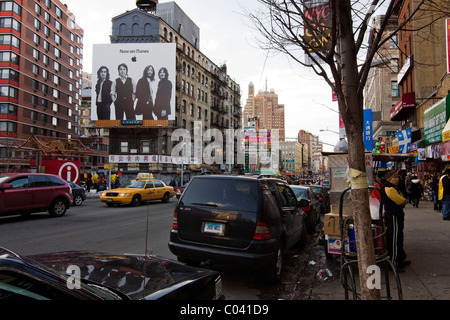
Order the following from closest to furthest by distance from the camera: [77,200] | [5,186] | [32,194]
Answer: [5,186] → [32,194] → [77,200]

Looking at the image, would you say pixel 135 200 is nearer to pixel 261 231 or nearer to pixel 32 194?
pixel 32 194

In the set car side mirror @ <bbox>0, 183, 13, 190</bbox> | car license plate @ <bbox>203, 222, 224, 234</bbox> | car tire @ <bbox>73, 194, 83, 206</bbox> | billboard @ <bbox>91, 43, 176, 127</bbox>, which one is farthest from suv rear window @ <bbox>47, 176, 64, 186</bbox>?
billboard @ <bbox>91, 43, 176, 127</bbox>

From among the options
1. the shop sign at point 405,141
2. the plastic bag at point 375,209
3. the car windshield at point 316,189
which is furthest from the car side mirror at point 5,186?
the shop sign at point 405,141

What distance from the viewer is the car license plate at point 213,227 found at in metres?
5.07

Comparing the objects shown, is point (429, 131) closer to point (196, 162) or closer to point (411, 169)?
point (411, 169)

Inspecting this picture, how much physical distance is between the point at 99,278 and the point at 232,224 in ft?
8.70

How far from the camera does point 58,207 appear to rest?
12.9 m

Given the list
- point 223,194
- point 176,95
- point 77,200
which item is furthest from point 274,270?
point 176,95

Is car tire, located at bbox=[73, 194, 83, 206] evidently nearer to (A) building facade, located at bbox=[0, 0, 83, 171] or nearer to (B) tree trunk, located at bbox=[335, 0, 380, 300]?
(B) tree trunk, located at bbox=[335, 0, 380, 300]

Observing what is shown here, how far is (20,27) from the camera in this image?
53.2 metres
